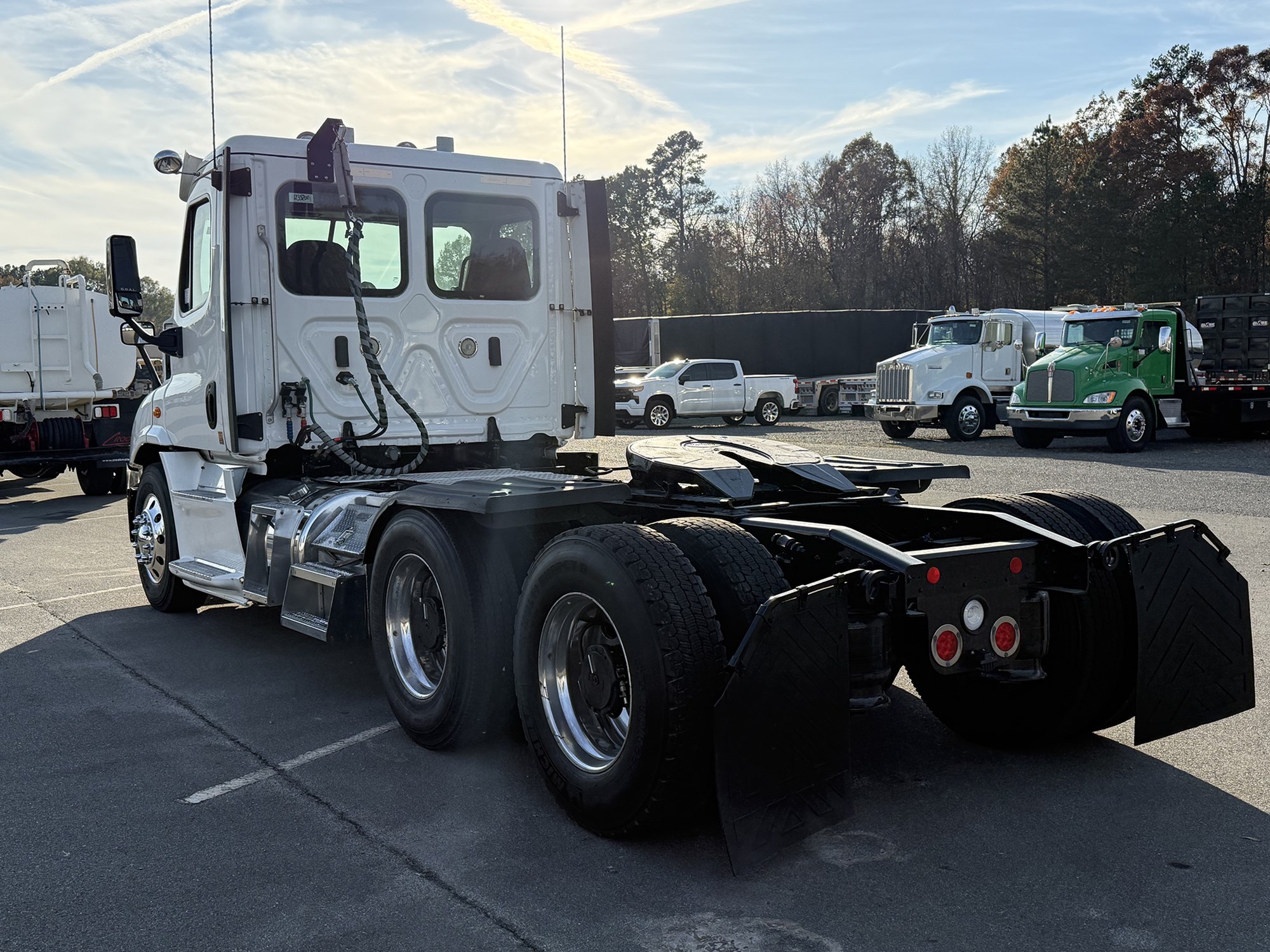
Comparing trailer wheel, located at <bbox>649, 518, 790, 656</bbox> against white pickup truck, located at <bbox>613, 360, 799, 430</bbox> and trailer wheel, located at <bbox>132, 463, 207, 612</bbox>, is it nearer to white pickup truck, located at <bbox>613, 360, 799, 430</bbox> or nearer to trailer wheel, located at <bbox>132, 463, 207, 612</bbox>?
trailer wheel, located at <bbox>132, 463, 207, 612</bbox>

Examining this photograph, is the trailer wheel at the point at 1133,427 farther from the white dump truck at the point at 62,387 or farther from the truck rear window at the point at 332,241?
the truck rear window at the point at 332,241

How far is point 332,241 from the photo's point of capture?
6621 millimetres

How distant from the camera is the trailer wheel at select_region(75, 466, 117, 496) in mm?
16234

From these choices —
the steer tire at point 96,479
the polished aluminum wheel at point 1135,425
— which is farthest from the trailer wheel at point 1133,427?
Result: the steer tire at point 96,479

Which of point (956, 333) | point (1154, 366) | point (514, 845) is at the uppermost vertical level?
point (956, 333)

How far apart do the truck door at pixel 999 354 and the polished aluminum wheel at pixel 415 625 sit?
67.7 feet

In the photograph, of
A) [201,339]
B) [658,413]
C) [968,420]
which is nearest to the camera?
[201,339]

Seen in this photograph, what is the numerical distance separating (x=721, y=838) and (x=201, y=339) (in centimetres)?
474

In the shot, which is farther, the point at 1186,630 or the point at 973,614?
the point at 1186,630

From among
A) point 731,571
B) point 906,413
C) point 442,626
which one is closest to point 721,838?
point 731,571

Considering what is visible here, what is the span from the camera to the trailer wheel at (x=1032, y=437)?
21.2 meters

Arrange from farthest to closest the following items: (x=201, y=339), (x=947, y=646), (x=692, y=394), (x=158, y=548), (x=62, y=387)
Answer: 1. (x=692, y=394)
2. (x=62, y=387)
3. (x=158, y=548)
4. (x=201, y=339)
5. (x=947, y=646)

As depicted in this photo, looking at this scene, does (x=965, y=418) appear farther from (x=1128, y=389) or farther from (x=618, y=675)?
(x=618, y=675)

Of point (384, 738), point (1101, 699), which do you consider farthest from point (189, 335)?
point (1101, 699)
